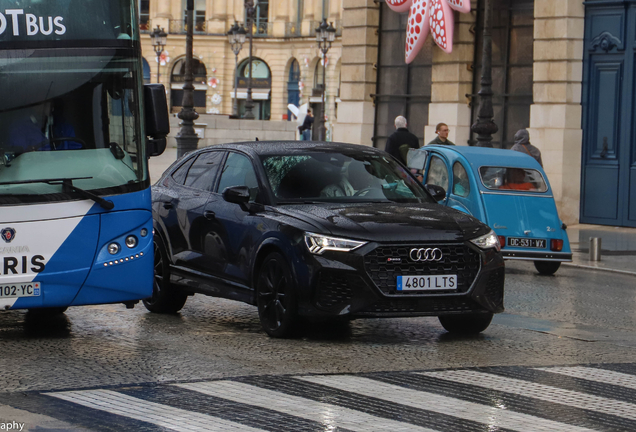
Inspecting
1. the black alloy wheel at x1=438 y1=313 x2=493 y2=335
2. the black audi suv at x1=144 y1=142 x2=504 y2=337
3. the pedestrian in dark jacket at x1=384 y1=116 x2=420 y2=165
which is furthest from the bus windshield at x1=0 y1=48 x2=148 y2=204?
the pedestrian in dark jacket at x1=384 y1=116 x2=420 y2=165

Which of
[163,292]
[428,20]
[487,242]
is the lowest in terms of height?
[163,292]

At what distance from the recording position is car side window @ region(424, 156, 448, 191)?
15773 mm

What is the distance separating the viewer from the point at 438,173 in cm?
1592

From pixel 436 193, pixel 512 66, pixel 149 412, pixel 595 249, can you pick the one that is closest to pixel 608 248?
pixel 595 249

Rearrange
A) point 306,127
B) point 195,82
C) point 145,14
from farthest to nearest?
point 145,14, point 195,82, point 306,127

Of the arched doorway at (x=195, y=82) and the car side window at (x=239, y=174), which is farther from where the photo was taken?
the arched doorway at (x=195, y=82)

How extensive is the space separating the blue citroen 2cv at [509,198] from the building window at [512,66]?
29.8ft

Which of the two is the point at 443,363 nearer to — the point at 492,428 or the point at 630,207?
the point at 492,428

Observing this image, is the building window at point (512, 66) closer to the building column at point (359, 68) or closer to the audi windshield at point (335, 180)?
the building column at point (359, 68)

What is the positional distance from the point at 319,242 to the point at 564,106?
15250 millimetres

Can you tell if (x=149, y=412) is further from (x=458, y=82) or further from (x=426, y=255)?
(x=458, y=82)

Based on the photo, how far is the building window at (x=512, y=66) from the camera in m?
24.7

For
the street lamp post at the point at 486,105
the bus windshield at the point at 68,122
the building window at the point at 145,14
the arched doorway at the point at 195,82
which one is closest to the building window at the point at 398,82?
the street lamp post at the point at 486,105

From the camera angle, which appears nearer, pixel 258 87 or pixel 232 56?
pixel 258 87
